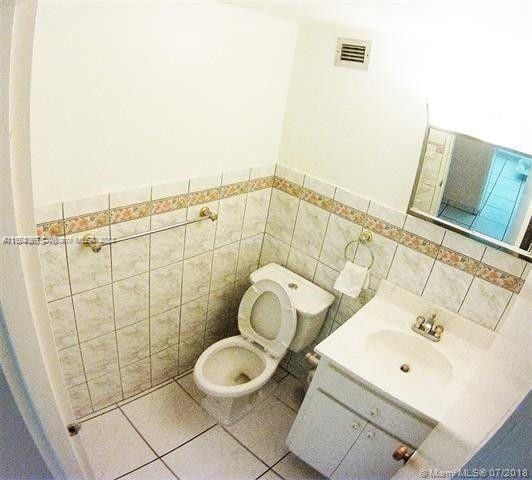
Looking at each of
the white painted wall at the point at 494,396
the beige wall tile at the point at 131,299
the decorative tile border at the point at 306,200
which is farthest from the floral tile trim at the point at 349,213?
the white painted wall at the point at 494,396

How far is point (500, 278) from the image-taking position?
1.51m

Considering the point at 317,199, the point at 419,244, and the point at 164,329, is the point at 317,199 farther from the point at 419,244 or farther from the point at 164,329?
the point at 164,329

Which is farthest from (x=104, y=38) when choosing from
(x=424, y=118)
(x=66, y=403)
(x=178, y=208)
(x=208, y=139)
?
(x=424, y=118)

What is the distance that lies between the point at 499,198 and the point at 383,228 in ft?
1.64

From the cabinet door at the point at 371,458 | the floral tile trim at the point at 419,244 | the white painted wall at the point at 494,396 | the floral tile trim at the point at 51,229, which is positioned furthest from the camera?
the floral tile trim at the point at 419,244

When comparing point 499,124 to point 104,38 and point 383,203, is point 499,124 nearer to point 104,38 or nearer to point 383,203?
point 383,203

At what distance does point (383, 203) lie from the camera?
1.77 meters

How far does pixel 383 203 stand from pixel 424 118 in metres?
0.41

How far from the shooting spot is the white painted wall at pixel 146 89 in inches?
47.1

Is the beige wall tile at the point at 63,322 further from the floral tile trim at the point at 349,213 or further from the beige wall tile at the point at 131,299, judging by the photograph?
the floral tile trim at the point at 349,213

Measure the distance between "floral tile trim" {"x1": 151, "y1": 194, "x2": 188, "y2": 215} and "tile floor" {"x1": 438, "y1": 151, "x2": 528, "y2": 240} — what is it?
121cm

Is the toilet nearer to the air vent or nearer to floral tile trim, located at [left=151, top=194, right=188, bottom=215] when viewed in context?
floral tile trim, located at [left=151, top=194, right=188, bottom=215]

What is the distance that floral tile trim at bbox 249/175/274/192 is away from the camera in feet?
6.64

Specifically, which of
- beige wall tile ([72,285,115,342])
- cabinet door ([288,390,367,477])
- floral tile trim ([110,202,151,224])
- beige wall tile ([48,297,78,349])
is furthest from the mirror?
beige wall tile ([48,297,78,349])
